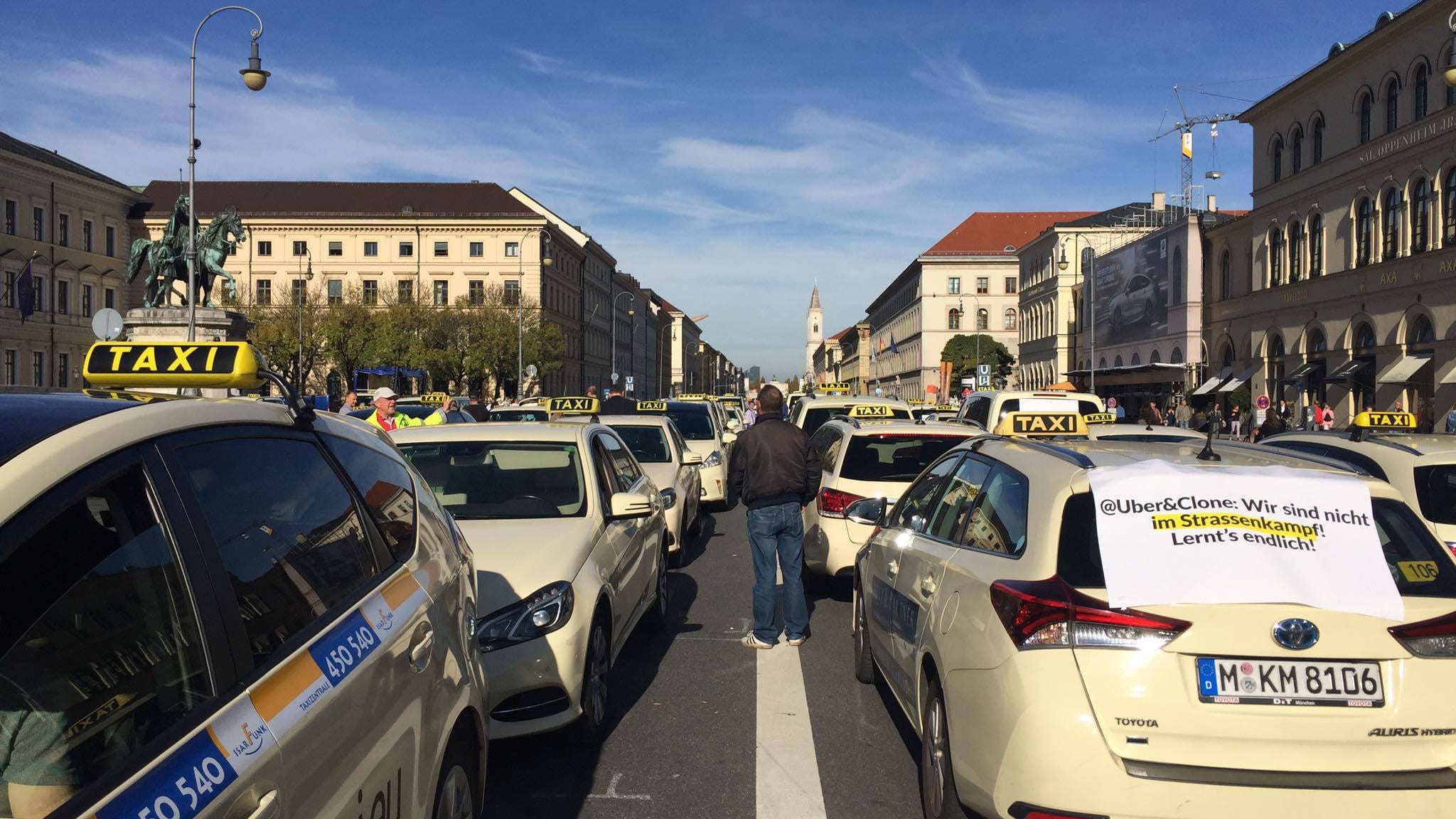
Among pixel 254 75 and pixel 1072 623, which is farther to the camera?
pixel 254 75

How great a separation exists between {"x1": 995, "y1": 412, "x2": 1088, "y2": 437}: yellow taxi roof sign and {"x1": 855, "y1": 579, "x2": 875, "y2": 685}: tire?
1958mm

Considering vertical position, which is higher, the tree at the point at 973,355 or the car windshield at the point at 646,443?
the tree at the point at 973,355

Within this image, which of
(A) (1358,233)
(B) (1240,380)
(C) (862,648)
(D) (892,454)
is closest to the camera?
(C) (862,648)

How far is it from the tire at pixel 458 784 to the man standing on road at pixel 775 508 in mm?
4253

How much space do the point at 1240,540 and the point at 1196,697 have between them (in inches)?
22.1

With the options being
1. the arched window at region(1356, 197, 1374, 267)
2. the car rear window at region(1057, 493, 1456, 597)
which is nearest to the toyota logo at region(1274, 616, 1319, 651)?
the car rear window at region(1057, 493, 1456, 597)

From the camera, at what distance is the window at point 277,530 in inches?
94.8

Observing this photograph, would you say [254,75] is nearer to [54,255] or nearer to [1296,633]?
[1296,633]

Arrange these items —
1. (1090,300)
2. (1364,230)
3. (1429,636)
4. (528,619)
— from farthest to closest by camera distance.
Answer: (1090,300), (1364,230), (528,619), (1429,636)

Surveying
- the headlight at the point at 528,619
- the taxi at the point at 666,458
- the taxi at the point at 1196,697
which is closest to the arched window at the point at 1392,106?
the taxi at the point at 666,458

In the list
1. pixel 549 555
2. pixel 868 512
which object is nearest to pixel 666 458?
pixel 868 512

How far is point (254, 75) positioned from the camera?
23.0 metres

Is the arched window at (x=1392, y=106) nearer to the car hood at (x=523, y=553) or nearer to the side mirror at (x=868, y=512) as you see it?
the side mirror at (x=868, y=512)

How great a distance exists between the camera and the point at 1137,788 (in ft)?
11.3
